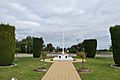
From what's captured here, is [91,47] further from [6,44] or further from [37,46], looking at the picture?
[6,44]

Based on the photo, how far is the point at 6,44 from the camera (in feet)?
54.1

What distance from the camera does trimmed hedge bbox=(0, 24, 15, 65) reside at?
16.3 metres

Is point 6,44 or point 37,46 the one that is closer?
point 6,44

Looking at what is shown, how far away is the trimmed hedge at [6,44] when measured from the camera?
642 inches

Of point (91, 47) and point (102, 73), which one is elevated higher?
point (91, 47)

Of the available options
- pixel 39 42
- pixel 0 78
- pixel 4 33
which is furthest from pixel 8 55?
pixel 39 42

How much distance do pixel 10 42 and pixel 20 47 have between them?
40163 millimetres

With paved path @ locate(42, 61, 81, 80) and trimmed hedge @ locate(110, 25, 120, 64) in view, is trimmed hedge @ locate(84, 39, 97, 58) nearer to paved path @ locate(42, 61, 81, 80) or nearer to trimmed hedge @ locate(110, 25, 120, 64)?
trimmed hedge @ locate(110, 25, 120, 64)

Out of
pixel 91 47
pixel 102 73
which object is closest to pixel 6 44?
pixel 102 73

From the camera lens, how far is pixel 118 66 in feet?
55.9

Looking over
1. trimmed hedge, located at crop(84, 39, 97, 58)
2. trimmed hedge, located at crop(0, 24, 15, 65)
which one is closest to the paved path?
trimmed hedge, located at crop(0, 24, 15, 65)

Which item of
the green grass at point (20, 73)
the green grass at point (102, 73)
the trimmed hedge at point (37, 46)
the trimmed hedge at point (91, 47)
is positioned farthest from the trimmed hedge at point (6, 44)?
the trimmed hedge at point (91, 47)

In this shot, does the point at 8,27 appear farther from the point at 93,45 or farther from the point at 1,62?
the point at 93,45

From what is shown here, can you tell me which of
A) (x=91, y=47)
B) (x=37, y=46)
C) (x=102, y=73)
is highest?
(x=37, y=46)
